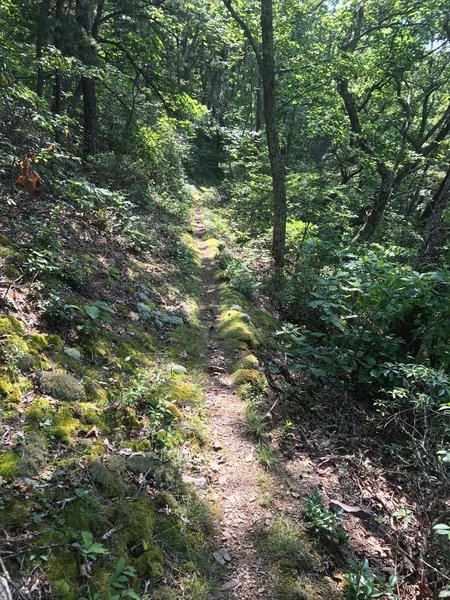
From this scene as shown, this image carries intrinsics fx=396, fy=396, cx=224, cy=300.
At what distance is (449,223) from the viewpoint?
6.54 m

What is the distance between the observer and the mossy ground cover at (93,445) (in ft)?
8.28

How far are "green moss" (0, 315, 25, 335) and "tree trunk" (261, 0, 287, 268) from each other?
322 inches

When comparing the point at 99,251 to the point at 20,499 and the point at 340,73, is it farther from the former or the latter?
the point at 340,73

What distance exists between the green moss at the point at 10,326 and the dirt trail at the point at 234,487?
2.40m

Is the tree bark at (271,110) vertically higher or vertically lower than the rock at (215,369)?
higher

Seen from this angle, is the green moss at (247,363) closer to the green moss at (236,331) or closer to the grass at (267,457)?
the green moss at (236,331)

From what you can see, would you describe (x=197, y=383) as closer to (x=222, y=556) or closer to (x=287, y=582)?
(x=222, y=556)

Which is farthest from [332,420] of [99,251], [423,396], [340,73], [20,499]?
[340,73]

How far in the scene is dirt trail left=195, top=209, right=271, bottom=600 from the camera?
3.19 m

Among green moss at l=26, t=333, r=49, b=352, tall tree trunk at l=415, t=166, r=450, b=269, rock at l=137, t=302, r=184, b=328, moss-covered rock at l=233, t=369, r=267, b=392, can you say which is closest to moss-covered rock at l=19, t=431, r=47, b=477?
green moss at l=26, t=333, r=49, b=352

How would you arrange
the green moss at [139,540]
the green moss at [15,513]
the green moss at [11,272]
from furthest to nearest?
the green moss at [11,272] → the green moss at [139,540] → the green moss at [15,513]

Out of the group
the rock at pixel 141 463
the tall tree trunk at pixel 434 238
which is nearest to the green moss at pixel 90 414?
the rock at pixel 141 463

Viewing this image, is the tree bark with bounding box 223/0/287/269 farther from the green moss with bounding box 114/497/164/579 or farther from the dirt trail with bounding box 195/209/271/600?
the green moss with bounding box 114/497/164/579

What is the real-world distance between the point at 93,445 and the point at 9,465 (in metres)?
0.81
